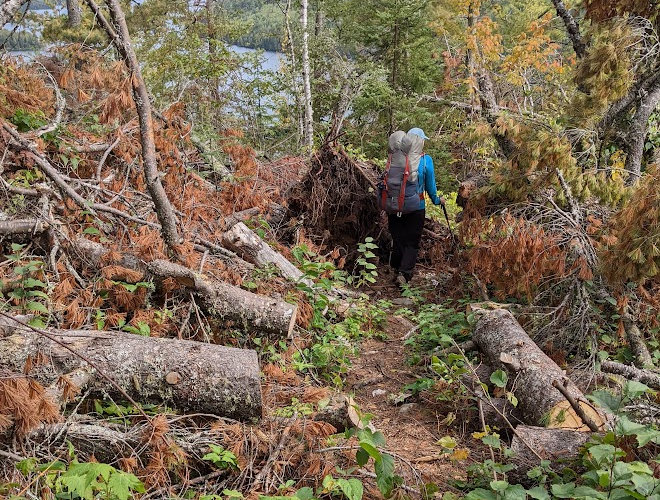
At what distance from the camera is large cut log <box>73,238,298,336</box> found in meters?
4.76

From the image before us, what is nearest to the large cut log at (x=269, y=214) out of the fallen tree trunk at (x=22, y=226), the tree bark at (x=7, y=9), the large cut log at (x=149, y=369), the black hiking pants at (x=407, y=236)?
the black hiking pants at (x=407, y=236)

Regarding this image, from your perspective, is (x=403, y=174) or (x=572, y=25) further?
(x=572, y=25)

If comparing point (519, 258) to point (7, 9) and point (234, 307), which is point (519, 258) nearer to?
point (234, 307)

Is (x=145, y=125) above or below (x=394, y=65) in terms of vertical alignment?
below

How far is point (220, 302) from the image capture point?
483 cm

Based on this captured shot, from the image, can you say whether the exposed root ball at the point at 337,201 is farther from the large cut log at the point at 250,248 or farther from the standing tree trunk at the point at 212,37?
the standing tree trunk at the point at 212,37

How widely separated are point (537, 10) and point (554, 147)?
57.5ft

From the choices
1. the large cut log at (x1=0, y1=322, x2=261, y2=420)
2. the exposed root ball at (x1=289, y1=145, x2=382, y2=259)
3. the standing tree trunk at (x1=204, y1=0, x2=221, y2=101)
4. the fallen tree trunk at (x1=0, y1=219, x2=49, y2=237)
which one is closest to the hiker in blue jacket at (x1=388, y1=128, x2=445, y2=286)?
the exposed root ball at (x1=289, y1=145, x2=382, y2=259)

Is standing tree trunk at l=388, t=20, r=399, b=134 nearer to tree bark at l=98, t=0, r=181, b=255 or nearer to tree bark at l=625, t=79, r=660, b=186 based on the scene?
tree bark at l=625, t=79, r=660, b=186

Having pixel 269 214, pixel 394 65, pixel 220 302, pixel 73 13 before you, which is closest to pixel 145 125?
pixel 220 302

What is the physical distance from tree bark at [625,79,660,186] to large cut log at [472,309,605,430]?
264cm

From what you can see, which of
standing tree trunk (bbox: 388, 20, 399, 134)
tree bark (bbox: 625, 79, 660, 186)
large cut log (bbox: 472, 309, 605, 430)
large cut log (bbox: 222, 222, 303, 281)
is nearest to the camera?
large cut log (bbox: 472, 309, 605, 430)

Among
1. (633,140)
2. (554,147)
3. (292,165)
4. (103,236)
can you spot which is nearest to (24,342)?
(103,236)

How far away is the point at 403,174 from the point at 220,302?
3.26 metres
